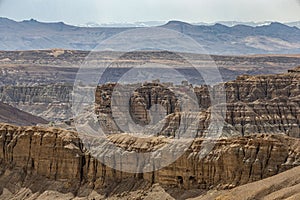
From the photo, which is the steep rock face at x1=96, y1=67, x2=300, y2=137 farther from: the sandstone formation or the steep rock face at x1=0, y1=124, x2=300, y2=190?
the steep rock face at x1=0, y1=124, x2=300, y2=190

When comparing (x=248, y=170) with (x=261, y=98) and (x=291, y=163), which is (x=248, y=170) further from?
(x=261, y=98)

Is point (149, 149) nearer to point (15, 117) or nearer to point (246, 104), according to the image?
point (246, 104)

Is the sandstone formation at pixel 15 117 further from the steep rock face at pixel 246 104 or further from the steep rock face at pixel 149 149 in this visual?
the steep rock face at pixel 149 149

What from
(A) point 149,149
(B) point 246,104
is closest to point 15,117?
(B) point 246,104

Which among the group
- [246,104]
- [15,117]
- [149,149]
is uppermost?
[149,149]

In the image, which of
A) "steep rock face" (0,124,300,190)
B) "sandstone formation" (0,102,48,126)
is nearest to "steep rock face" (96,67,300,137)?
"sandstone formation" (0,102,48,126)

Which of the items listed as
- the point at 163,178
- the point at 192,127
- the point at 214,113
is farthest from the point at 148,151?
the point at 214,113

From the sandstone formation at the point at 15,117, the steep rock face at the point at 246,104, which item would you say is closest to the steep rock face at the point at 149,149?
the steep rock face at the point at 246,104

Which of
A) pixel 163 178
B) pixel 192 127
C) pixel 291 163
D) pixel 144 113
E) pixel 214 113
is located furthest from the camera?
pixel 144 113
